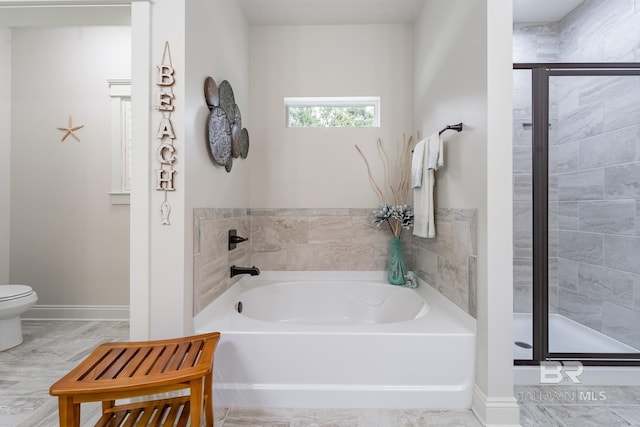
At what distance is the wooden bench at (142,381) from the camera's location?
95 cm

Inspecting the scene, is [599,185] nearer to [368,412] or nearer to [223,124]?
[368,412]

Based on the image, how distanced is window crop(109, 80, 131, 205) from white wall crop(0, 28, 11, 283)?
3.01 ft

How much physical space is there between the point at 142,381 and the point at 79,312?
238 centimetres

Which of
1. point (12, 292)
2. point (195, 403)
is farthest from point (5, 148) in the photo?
point (195, 403)

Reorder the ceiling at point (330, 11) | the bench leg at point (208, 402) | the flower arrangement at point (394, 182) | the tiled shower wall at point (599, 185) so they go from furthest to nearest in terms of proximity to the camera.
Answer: the flower arrangement at point (394, 182)
the ceiling at point (330, 11)
the tiled shower wall at point (599, 185)
the bench leg at point (208, 402)

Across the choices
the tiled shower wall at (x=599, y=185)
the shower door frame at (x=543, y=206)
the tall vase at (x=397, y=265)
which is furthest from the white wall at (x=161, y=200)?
the tiled shower wall at (x=599, y=185)

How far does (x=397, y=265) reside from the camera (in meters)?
2.31

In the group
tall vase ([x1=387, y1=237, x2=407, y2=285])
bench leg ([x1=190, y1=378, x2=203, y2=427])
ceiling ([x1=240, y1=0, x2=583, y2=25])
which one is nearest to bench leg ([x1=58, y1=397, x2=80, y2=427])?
bench leg ([x1=190, y1=378, x2=203, y2=427])

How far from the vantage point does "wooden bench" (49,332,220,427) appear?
95cm

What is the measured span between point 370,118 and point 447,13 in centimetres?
94

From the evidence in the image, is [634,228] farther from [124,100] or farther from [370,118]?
[124,100]

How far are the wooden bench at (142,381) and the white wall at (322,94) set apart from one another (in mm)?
1481

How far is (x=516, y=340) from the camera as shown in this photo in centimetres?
191
